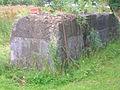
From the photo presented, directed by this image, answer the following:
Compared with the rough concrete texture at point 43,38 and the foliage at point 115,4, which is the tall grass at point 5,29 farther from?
the foliage at point 115,4

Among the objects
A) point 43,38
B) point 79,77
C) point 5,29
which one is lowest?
point 79,77

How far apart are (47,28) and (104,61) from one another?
1.72 metres

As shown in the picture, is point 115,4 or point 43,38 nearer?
point 43,38

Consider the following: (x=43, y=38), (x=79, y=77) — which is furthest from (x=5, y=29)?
(x=79, y=77)

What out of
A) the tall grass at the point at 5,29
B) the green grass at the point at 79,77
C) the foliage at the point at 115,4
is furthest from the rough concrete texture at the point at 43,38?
the tall grass at the point at 5,29

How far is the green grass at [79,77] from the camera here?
186 inches

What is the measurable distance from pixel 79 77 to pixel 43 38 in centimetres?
102

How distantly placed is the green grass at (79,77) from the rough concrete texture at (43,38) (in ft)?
0.85

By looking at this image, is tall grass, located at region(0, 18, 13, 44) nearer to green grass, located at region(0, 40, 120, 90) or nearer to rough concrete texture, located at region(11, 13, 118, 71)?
green grass, located at region(0, 40, 120, 90)

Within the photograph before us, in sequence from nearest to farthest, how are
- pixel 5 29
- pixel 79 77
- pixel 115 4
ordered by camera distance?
pixel 79 77 < pixel 115 4 < pixel 5 29

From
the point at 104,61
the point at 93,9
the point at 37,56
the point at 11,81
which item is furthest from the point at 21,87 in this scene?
the point at 93,9

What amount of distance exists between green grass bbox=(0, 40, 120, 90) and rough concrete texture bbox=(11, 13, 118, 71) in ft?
0.85

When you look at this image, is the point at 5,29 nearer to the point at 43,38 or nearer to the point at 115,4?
the point at 43,38

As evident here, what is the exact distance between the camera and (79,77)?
512cm
